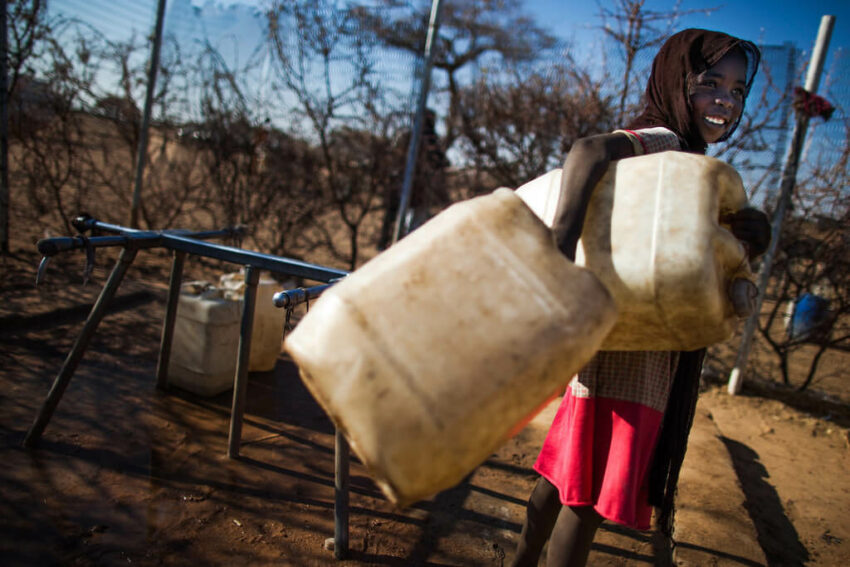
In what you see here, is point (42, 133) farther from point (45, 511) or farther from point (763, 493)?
point (763, 493)

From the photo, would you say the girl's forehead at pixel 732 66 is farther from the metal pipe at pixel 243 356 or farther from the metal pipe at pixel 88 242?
the metal pipe at pixel 88 242

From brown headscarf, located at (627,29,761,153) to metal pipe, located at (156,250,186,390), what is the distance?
236 centimetres

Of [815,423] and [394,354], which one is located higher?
[394,354]

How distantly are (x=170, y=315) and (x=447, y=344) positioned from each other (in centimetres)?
251

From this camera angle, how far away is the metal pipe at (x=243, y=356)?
7.36ft

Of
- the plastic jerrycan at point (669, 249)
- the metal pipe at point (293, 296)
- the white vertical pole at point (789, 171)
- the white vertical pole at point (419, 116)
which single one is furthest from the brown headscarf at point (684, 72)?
the white vertical pole at point (419, 116)

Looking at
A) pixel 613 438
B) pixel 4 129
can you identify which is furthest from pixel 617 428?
pixel 4 129

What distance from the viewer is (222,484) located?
219cm

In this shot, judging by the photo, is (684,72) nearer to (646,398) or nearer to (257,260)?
(646,398)

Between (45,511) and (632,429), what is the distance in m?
2.06

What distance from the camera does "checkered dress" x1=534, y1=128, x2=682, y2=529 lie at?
4.21 feet

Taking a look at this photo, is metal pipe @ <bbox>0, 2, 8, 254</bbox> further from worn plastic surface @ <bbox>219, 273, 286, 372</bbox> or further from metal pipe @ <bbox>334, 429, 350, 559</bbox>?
metal pipe @ <bbox>334, 429, 350, 559</bbox>

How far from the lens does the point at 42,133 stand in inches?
213

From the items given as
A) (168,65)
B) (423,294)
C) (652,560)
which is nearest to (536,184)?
(423,294)
